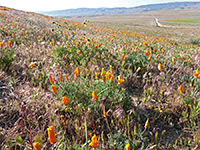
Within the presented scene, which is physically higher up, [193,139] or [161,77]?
[161,77]

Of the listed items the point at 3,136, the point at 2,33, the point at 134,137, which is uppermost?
the point at 2,33

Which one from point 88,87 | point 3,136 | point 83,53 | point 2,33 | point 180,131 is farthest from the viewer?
point 2,33

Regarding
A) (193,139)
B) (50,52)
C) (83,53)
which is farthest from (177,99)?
(50,52)

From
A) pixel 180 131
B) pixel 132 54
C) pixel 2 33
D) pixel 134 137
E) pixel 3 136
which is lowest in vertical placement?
pixel 180 131

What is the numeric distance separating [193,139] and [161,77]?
3.85 ft

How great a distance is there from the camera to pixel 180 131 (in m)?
1.80

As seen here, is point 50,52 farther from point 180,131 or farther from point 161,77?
point 180,131

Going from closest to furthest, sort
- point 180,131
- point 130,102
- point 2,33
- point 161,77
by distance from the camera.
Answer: point 180,131 < point 130,102 < point 161,77 < point 2,33

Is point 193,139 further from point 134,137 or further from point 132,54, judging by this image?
point 132,54

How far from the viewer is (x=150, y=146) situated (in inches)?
62.6

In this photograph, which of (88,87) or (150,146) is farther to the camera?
(88,87)

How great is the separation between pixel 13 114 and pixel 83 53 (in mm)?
1878

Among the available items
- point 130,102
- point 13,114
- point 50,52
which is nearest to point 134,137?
point 130,102

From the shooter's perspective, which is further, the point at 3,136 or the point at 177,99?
the point at 177,99
